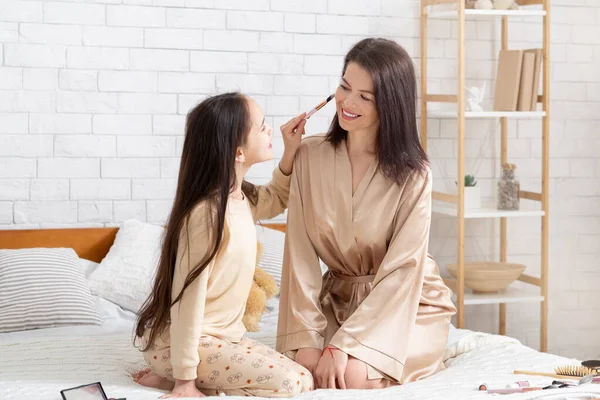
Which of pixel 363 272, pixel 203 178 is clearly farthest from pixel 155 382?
pixel 363 272

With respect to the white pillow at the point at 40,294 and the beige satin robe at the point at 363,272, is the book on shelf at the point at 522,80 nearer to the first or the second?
the beige satin robe at the point at 363,272

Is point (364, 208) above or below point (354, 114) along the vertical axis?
below

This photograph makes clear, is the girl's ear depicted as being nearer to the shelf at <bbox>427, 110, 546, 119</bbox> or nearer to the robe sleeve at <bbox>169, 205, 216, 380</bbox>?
the robe sleeve at <bbox>169, 205, 216, 380</bbox>

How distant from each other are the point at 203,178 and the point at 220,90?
152 centimetres

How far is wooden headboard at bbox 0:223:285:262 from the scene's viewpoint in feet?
10.7

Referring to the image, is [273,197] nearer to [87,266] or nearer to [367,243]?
[367,243]

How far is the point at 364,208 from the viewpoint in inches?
87.1

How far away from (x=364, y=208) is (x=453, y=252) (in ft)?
5.84

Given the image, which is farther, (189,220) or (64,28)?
(64,28)

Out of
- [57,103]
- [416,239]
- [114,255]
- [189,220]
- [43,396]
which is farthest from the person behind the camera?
[57,103]

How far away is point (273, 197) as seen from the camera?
237 centimetres

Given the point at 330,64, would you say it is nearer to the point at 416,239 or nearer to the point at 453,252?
the point at 453,252

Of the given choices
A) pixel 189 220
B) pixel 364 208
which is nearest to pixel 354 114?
pixel 364 208

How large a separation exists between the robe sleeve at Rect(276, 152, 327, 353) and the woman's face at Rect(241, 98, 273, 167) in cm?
16
